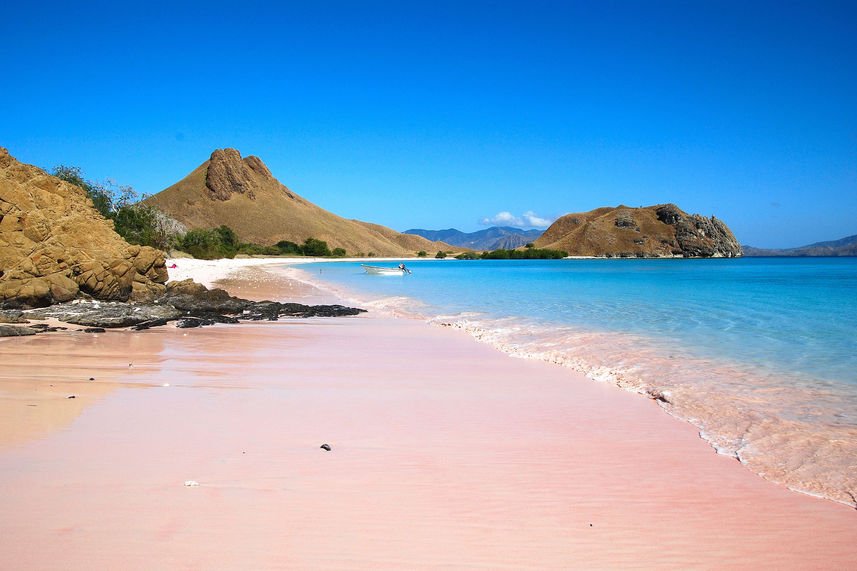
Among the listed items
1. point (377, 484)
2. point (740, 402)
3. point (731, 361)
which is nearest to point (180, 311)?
point (377, 484)

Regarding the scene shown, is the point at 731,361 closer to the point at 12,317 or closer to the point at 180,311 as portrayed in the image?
the point at 180,311

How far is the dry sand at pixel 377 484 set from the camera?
2670 mm

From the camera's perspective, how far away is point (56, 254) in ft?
49.8

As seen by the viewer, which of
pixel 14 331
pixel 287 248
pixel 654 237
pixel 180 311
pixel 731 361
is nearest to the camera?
pixel 731 361

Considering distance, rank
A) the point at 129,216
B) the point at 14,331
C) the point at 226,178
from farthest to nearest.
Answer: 1. the point at 226,178
2. the point at 129,216
3. the point at 14,331

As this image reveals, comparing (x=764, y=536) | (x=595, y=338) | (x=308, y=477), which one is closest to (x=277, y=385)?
(x=308, y=477)

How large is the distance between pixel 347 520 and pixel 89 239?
17.7 m

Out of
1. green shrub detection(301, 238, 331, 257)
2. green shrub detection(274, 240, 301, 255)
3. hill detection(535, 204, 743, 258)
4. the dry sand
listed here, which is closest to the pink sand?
the dry sand

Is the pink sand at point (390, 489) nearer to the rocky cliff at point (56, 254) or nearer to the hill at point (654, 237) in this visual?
the rocky cliff at point (56, 254)

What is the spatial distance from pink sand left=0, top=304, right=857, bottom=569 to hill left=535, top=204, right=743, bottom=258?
17147cm

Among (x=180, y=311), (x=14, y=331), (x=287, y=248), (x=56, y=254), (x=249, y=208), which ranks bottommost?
(x=180, y=311)

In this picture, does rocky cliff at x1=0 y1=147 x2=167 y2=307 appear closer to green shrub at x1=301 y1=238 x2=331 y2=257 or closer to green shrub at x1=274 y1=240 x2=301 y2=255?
green shrub at x1=274 y1=240 x2=301 y2=255

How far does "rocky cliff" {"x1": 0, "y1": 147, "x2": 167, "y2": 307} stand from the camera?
563 inches

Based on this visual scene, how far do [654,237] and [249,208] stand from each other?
12677cm
